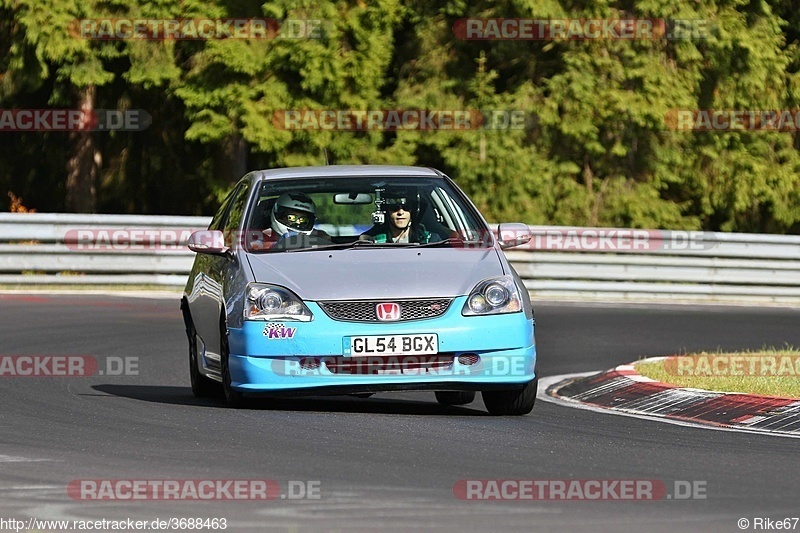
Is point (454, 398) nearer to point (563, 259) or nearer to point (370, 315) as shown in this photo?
point (370, 315)

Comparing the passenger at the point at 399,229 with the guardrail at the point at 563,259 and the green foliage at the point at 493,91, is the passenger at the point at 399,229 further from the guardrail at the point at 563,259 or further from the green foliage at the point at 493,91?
the green foliage at the point at 493,91

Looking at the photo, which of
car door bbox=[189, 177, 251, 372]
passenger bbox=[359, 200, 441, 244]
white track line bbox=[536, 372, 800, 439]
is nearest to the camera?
white track line bbox=[536, 372, 800, 439]

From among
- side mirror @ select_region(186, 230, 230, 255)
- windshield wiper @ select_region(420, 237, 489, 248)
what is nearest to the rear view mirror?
windshield wiper @ select_region(420, 237, 489, 248)

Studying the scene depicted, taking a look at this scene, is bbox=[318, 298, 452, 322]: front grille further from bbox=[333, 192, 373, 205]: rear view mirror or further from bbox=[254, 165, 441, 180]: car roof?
bbox=[254, 165, 441, 180]: car roof

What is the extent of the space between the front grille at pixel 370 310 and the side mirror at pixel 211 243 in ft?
3.99

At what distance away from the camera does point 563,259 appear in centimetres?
2223

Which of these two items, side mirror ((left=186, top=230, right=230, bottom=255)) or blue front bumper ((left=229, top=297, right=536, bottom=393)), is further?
side mirror ((left=186, top=230, right=230, bottom=255))

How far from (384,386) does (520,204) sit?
63.2 ft

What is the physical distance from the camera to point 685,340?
16859 mm

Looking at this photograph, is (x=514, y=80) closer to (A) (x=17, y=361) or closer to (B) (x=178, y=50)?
(B) (x=178, y=50)

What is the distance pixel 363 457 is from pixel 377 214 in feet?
10.5

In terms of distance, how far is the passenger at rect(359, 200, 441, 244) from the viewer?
10.8 metres

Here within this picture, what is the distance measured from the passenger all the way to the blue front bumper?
3.60ft

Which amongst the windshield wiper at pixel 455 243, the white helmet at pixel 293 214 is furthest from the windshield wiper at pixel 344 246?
the white helmet at pixel 293 214
